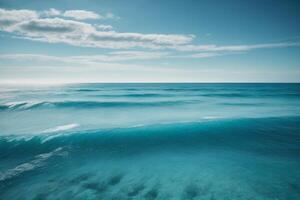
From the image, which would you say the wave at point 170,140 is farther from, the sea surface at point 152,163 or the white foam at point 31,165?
the white foam at point 31,165

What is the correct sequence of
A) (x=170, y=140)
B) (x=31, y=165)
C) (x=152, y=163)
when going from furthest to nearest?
(x=170, y=140) → (x=152, y=163) → (x=31, y=165)

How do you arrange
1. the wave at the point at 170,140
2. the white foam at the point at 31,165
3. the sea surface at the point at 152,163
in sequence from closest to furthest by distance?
the sea surface at the point at 152,163 < the white foam at the point at 31,165 < the wave at the point at 170,140

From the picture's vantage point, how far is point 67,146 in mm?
10578

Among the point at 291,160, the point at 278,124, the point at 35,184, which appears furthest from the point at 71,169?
the point at 278,124

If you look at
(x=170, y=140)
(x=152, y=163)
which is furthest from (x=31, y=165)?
(x=170, y=140)

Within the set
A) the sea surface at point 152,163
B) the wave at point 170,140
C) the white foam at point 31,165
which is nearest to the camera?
the sea surface at point 152,163

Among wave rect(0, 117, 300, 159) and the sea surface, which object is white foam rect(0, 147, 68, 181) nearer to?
the sea surface

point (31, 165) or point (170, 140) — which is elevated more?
point (170, 140)

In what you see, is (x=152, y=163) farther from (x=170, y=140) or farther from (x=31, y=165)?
(x=31, y=165)

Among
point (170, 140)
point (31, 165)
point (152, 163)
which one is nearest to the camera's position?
point (31, 165)

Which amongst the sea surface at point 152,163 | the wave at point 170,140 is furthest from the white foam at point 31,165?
the wave at point 170,140

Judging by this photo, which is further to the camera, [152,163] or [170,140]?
[170,140]

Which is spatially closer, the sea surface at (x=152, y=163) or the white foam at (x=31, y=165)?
the sea surface at (x=152, y=163)

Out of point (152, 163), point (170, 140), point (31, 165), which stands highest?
point (170, 140)
